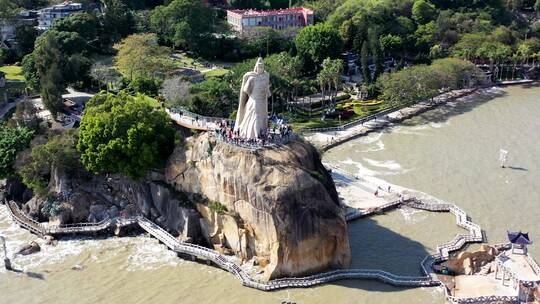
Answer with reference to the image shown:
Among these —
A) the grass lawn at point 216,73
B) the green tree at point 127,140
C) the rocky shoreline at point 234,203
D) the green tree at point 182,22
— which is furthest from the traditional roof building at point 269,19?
the rocky shoreline at point 234,203

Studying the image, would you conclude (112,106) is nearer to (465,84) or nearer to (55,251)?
(55,251)

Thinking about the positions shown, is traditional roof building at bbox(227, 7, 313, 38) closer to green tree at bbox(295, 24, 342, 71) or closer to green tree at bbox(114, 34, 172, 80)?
green tree at bbox(295, 24, 342, 71)

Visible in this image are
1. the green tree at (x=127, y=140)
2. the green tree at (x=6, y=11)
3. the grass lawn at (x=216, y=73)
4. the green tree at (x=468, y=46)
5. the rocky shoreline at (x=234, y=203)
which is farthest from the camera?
the green tree at (x=6, y=11)

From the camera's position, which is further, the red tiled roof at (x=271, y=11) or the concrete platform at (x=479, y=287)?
the red tiled roof at (x=271, y=11)

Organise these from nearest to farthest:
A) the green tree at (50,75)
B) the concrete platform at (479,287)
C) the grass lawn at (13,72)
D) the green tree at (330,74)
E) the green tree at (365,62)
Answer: the concrete platform at (479,287) < the green tree at (50,75) < the green tree at (330,74) < the grass lawn at (13,72) < the green tree at (365,62)

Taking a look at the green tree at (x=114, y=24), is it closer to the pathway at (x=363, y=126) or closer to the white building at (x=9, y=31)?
the white building at (x=9, y=31)

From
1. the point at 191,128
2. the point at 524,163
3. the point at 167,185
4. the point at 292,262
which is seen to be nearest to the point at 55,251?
the point at 167,185

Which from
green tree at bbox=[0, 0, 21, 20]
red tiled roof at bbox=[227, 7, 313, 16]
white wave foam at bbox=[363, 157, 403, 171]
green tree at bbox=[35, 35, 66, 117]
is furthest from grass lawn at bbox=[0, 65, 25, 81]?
white wave foam at bbox=[363, 157, 403, 171]
